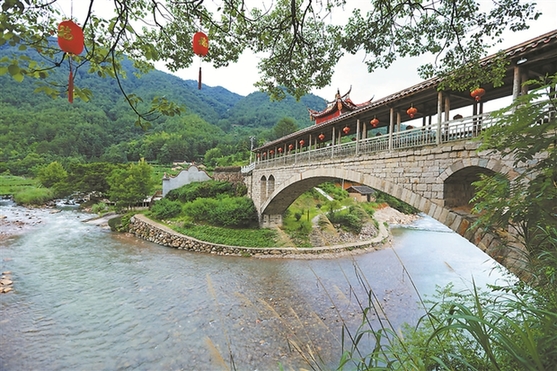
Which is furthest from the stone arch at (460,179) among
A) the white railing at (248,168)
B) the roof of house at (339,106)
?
the white railing at (248,168)

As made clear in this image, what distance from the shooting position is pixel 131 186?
19141 mm

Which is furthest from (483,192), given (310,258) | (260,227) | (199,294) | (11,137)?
(11,137)

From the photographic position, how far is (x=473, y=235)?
4914mm

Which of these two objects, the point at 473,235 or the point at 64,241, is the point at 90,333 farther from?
the point at 64,241

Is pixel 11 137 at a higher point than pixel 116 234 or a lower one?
higher

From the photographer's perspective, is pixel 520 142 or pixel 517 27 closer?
pixel 520 142

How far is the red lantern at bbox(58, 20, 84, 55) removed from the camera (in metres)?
1.69

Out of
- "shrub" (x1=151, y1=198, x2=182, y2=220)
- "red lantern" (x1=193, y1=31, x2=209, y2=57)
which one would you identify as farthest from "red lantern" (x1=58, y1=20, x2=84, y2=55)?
"shrub" (x1=151, y1=198, x2=182, y2=220)

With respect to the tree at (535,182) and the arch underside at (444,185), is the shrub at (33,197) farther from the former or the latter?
the tree at (535,182)

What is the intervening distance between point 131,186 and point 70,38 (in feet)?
65.6

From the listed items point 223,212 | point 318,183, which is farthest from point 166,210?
point 318,183

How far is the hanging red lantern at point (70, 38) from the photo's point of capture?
170 centimetres

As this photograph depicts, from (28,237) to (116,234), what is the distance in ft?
14.6

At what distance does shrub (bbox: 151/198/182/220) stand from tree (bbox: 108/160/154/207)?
302cm
